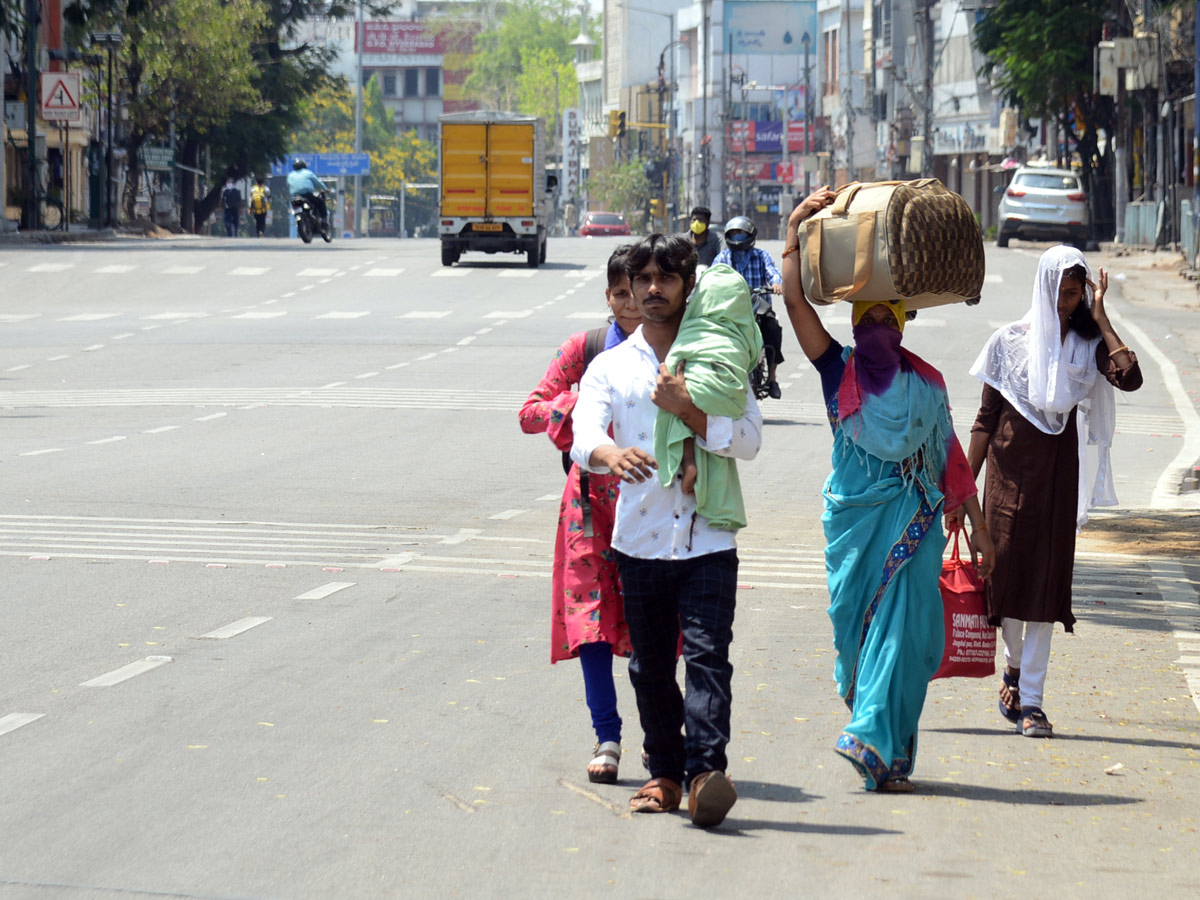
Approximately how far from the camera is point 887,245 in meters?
6.02

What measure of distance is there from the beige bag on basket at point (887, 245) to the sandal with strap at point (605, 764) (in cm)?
149

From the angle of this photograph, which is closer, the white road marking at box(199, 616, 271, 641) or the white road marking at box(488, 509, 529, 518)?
the white road marking at box(199, 616, 271, 641)

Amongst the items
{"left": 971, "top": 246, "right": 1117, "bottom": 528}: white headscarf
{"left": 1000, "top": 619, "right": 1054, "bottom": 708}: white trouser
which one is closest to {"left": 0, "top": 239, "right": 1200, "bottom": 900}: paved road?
{"left": 1000, "top": 619, "right": 1054, "bottom": 708}: white trouser

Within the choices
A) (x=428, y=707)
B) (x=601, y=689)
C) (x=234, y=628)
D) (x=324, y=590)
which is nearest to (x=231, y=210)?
(x=324, y=590)

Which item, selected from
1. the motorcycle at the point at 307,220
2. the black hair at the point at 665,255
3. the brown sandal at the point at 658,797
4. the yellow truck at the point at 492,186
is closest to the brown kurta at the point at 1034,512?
the brown sandal at the point at 658,797

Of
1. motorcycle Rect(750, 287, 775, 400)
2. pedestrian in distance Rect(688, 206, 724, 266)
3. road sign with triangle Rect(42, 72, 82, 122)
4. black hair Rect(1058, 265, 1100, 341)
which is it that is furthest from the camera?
road sign with triangle Rect(42, 72, 82, 122)

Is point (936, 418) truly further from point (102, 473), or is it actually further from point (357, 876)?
point (102, 473)

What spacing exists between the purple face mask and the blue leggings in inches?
43.5

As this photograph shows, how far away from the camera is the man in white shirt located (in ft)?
18.3

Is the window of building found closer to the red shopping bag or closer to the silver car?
the silver car

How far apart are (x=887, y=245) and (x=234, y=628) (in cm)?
392

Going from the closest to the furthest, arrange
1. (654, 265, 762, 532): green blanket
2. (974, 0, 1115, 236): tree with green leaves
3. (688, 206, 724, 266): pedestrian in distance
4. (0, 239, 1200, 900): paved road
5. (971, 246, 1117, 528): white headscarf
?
(0, 239, 1200, 900): paved road → (654, 265, 762, 532): green blanket → (971, 246, 1117, 528): white headscarf → (688, 206, 724, 266): pedestrian in distance → (974, 0, 1115, 236): tree with green leaves

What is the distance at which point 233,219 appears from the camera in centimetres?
7675

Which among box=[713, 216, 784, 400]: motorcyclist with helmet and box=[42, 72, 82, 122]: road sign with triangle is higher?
box=[42, 72, 82, 122]: road sign with triangle
